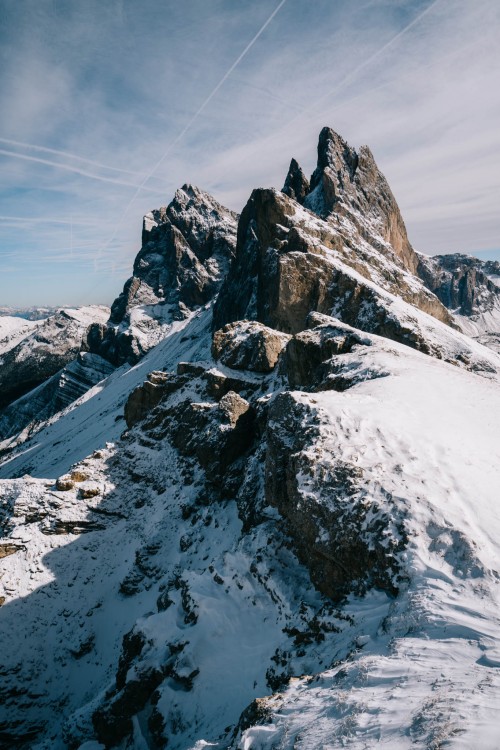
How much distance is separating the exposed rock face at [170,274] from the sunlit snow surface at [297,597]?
306 feet

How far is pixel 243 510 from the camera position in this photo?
2134cm

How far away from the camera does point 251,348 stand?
3569 cm

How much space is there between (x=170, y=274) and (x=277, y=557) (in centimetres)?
13604

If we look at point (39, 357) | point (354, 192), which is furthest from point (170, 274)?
point (39, 357)

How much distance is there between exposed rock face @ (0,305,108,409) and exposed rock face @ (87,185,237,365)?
46.8 meters

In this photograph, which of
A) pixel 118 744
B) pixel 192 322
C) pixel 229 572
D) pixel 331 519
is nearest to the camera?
pixel 331 519

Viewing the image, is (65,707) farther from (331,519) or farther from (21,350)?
(21,350)

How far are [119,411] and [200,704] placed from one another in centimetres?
6353

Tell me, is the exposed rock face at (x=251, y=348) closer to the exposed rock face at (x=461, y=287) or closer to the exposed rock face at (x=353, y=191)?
the exposed rock face at (x=353, y=191)

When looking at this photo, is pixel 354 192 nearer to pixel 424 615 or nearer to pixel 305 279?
pixel 305 279

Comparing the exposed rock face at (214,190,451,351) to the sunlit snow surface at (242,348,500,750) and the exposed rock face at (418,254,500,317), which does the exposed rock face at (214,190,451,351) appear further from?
the exposed rock face at (418,254,500,317)

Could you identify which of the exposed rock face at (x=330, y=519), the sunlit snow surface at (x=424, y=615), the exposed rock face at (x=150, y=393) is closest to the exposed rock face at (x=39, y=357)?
the exposed rock face at (x=150, y=393)

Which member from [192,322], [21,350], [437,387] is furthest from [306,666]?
[21,350]

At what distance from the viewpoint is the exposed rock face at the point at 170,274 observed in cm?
12581
